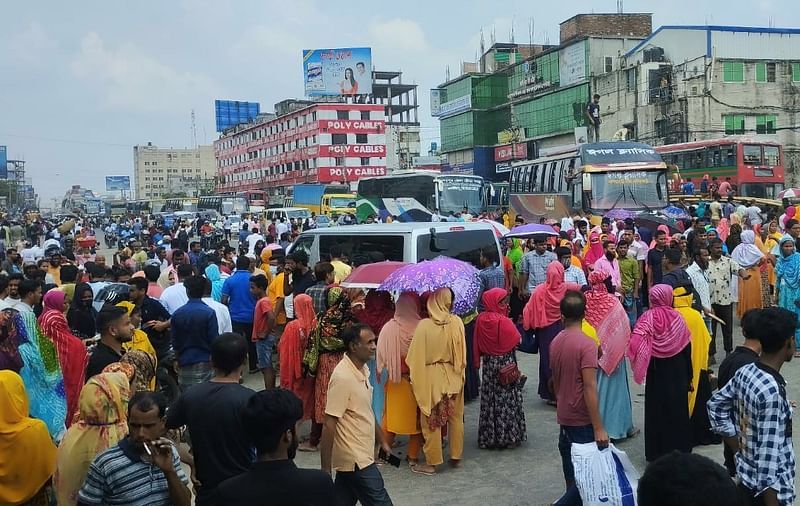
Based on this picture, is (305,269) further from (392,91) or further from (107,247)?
(392,91)

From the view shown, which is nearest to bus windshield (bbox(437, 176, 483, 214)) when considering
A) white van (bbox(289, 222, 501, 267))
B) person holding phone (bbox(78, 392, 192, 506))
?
white van (bbox(289, 222, 501, 267))

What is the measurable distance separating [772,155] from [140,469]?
32.6m

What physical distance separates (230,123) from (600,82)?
80709mm

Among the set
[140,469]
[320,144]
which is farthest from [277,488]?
[320,144]

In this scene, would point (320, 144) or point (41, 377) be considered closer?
point (41, 377)

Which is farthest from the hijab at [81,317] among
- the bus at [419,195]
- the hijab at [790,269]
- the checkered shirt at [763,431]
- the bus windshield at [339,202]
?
the bus windshield at [339,202]

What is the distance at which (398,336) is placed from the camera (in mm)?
6586

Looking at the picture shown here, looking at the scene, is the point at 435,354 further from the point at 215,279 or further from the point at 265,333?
the point at 215,279

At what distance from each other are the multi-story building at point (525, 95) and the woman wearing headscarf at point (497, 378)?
1979 inches

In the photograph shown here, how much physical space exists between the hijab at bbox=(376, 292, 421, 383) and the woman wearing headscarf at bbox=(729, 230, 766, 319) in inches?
267

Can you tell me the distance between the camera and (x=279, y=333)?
9195 millimetres

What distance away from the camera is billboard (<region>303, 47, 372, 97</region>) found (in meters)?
88.2

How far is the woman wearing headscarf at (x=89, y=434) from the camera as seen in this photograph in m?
3.89

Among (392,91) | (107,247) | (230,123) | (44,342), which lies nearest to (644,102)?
(107,247)
